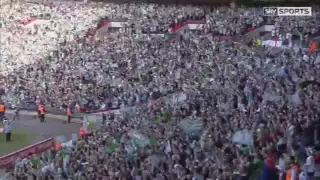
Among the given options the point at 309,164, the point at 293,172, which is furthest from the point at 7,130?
the point at 293,172

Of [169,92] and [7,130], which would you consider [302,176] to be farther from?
[7,130]

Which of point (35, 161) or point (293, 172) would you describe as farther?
point (35, 161)

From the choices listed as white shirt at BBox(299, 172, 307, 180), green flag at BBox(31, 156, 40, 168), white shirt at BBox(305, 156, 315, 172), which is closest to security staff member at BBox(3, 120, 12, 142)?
green flag at BBox(31, 156, 40, 168)

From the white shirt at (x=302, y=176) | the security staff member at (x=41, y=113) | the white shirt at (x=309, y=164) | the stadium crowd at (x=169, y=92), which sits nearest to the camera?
the white shirt at (x=302, y=176)

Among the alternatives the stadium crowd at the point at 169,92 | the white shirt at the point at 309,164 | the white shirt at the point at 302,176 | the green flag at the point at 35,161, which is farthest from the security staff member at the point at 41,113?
the white shirt at the point at 302,176

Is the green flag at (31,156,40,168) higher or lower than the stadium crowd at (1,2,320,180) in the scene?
lower

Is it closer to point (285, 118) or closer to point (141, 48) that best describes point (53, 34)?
point (141, 48)

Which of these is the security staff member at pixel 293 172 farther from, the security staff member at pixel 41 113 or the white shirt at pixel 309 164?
the security staff member at pixel 41 113

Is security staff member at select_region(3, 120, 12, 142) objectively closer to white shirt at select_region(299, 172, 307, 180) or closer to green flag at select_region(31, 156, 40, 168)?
green flag at select_region(31, 156, 40, 168)

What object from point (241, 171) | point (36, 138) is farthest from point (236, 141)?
point (36, 138)
